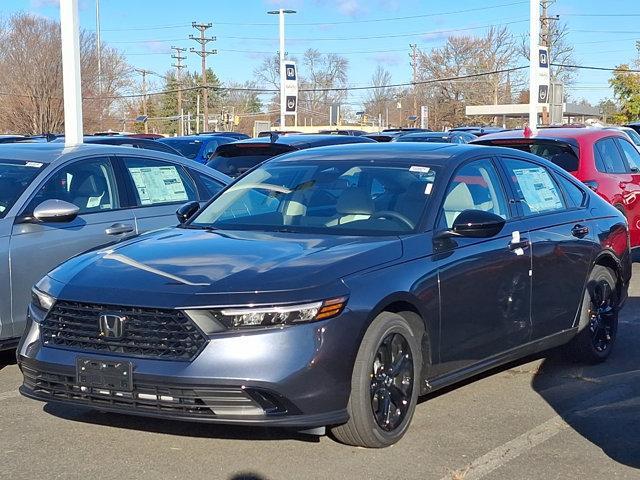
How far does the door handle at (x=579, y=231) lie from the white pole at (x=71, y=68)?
240 inches

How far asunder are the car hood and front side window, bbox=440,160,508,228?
0.64 meters

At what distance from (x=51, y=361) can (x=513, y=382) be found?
10.4 ft

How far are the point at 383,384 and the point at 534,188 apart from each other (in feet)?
7.65

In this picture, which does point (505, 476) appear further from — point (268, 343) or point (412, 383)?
point (268, 343)

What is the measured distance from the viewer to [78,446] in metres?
5.02

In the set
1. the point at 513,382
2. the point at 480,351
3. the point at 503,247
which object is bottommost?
the point at 513,382

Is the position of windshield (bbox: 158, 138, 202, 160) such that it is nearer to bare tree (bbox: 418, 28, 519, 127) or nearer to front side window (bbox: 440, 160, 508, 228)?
front side window (bbox: 440, 160, 508, 228)

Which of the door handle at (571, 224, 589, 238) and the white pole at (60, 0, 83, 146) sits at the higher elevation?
the white pole at (60, 0, 83, 146)

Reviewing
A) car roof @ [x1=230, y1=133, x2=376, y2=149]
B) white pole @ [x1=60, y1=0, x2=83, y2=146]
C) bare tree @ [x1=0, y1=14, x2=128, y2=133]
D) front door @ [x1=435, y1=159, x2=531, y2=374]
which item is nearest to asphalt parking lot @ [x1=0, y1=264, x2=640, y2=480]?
front door @ [x1=435, y1=159, x2=531, y2=374]

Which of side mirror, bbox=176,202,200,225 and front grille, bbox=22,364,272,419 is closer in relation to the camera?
front grille, bbox=22,364,272,419

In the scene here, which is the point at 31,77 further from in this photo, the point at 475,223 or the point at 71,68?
the point at 475,223

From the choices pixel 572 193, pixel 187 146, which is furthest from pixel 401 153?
pixel 187 146

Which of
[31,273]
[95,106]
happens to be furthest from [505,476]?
[95,106]

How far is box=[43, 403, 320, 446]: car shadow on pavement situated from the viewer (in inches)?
204
